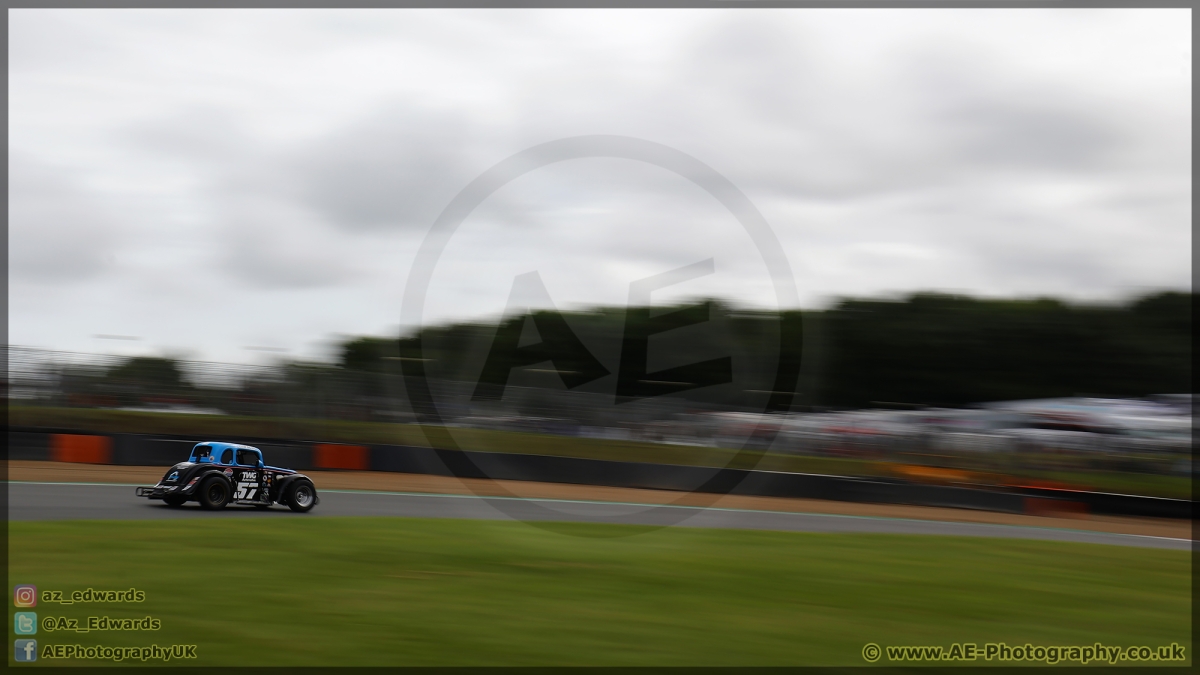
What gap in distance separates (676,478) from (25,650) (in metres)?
13.4

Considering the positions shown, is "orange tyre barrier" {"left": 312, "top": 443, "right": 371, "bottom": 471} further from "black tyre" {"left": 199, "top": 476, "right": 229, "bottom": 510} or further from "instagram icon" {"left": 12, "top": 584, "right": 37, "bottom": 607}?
"instagram icon" {"left": 12, "top": 584, "right": 37, "bottom": 607}

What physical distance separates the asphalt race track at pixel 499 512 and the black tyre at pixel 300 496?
0.12m

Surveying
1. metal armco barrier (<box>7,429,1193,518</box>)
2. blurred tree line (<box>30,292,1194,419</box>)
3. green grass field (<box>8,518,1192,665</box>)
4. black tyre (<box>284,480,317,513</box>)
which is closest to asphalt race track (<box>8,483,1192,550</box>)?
black tyre (<box>284,480,317,513</box>)

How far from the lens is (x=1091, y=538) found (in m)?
13.1

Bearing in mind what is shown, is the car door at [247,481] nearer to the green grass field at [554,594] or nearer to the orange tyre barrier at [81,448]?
the green grass field at [554,594]

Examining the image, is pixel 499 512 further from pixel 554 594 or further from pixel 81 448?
pixel 81 448

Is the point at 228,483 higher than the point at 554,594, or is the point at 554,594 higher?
the point at 228,483

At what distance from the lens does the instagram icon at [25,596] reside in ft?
16.2

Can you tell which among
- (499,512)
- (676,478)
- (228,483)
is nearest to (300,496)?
(228,483)

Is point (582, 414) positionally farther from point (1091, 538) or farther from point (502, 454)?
point (1091, 538)

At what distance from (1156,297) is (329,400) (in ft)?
129

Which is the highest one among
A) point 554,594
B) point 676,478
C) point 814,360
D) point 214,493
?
point 814,360

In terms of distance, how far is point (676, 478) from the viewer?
671 inches

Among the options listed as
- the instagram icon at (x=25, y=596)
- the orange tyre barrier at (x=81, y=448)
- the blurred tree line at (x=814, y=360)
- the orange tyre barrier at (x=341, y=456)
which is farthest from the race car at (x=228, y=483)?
the blurred tree line at (x=814, y=360)
